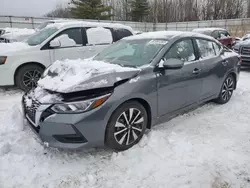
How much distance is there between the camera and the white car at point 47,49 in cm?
565

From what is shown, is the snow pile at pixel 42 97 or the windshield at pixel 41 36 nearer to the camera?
the snow pile at pixel 42 97

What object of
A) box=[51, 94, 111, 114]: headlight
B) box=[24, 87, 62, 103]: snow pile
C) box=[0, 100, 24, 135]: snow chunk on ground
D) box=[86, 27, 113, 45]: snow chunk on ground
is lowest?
box=[0, 100, 24, 135]: snow chunk on ground

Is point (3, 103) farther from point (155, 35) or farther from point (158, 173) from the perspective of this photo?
point (158, 173)

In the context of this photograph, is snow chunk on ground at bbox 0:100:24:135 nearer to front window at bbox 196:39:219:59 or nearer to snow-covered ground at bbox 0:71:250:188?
snow-covered ground at bbox 0:71:250:188

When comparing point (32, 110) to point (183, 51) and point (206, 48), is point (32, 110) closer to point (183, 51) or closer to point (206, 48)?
point (183, 51)

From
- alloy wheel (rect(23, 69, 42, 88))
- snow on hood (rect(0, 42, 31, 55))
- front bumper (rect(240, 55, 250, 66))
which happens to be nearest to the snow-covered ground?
alloy wheel (rect(23, 69, 42, 88))

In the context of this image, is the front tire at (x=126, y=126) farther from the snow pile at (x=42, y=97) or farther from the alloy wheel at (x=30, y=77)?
the alloy wheel at (x=30, y=77)

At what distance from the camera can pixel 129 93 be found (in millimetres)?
3002

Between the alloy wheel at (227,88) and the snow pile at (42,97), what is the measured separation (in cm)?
360

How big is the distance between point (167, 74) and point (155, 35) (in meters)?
0.95

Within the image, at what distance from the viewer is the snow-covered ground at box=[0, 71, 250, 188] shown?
8.49ft

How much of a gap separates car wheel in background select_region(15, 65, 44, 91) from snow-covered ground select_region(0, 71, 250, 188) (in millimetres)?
2068

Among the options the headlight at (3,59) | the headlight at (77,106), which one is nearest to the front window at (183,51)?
the headlight at (77,106)

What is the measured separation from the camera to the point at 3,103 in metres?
5.20
